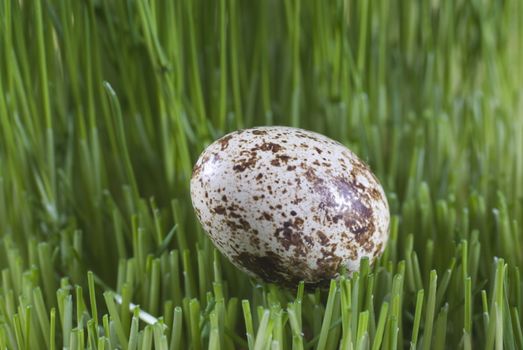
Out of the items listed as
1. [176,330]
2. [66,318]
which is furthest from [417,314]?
[66,318]

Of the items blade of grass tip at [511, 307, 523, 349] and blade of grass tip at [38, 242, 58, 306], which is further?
blade of grass tip at [38, 242, 58, 306]

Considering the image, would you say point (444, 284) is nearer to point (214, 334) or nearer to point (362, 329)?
point (362, 329)

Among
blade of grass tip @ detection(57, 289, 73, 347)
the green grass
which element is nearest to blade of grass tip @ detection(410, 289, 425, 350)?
the green grass

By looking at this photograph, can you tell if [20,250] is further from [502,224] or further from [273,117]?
[502,224]

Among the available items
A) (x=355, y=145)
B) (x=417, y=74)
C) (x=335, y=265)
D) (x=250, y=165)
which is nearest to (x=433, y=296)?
(x=335, y=265)

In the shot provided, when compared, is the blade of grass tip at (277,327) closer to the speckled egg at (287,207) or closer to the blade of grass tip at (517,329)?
the speckled egg at (287,207)

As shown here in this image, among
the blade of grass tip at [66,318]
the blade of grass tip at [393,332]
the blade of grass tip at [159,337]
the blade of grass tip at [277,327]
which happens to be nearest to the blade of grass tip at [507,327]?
the blade of grass tip at [393,332]

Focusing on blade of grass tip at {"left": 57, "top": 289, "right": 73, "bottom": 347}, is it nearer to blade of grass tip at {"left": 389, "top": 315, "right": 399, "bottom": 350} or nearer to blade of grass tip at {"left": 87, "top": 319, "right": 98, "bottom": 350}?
blade of grass tip at {"left": 87, "top": 319, "right": 98, "bottom": 350}
